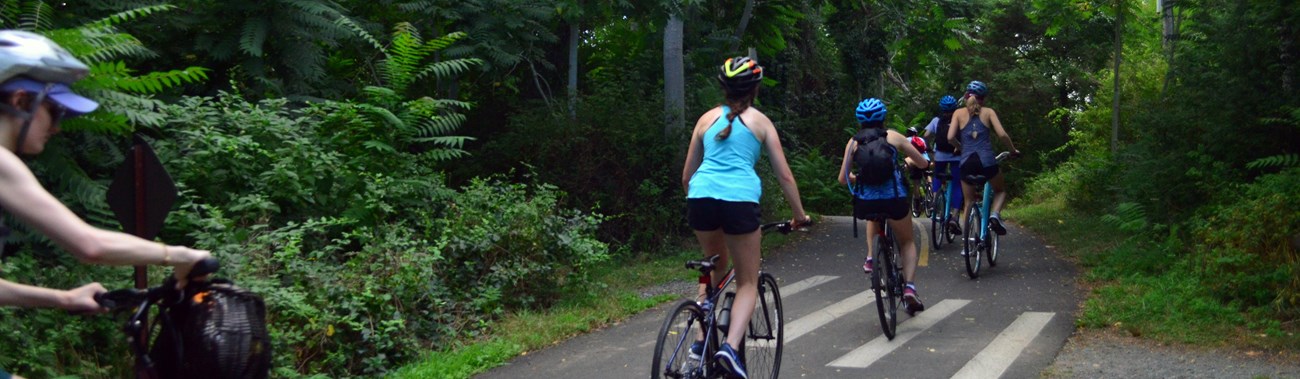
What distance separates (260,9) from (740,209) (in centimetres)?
585

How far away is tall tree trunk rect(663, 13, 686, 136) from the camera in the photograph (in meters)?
15.2

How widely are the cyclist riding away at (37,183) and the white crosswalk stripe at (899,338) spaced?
17.6 feet

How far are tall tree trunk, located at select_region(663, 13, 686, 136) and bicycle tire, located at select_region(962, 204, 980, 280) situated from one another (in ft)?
15.7

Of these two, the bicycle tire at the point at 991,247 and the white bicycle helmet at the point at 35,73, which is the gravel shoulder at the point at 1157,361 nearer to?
the bicycle tire at the point at 991,247

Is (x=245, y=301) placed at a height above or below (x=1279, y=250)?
above

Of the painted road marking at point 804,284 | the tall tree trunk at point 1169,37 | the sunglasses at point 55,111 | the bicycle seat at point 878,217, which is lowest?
the painted road marking at point 804,284

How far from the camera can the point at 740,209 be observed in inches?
231

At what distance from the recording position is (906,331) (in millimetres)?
8906

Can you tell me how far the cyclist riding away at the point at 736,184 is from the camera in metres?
5.86

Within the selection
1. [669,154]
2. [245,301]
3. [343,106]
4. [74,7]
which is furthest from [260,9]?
[245,301]

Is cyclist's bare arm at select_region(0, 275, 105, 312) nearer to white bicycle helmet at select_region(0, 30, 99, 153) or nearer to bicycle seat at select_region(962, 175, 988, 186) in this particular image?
white bicycle helmet at select_region(0, 30, 99, 153)

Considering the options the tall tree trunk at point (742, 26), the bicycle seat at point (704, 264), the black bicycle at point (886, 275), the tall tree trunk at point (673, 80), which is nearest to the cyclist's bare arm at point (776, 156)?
the bicycle seat at point (704, 264)

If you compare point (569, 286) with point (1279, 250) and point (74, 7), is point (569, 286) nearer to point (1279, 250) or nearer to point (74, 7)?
point (74, 7)

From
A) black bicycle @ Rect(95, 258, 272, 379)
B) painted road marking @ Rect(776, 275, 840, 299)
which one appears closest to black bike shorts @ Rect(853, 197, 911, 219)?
painted road marking @ Rect(776, 275, 840, 299)
